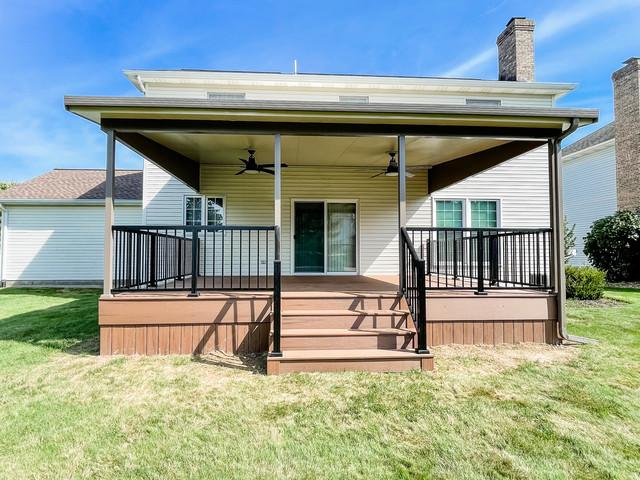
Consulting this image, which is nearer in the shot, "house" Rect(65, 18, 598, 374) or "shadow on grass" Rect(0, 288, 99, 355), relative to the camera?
"house" Rect(65, 18, 598, 374)

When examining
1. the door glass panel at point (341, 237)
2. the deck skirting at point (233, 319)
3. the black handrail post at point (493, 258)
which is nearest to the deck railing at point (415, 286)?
the deck skirting at point (233, 319)

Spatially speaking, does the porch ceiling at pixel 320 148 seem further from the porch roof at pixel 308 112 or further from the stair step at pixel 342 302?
the stair step at pixel 342 302

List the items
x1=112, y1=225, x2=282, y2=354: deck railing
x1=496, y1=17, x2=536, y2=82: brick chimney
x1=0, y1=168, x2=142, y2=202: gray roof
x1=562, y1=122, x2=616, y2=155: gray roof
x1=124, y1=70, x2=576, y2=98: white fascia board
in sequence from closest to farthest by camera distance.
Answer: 1. x1=112, y1=225, x2=282, y2=354: deck railing
2. x1=124, y1=70, x2=576, y2=98: white fascia board
3. x1=496, y1=17, x2=536, y2=82: brick chimney
4. x1=0, y1=168, x2=142, y2=202: gray roof
5. x1=562, y1=122, x2=616, y2=155: gray roof

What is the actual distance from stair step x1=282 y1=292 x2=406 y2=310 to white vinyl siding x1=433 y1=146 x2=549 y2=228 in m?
5.25

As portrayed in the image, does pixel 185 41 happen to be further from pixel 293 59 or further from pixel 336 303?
pixel 336 303

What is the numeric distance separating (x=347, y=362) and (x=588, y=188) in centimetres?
1631

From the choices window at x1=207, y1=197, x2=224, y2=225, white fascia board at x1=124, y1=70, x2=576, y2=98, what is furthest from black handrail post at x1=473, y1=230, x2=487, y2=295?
white fascia board at x1=124, y1=70, x2=576, y2=98

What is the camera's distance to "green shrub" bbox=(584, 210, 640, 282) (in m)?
10.6

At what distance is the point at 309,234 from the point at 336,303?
11.6 feet

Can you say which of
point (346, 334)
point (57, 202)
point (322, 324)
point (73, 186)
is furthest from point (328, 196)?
point (73, 186)

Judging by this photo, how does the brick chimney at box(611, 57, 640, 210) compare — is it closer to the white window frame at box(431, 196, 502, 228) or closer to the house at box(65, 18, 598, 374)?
the white window frame at box(431, 196, 502, 228)

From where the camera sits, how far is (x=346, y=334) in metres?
3.99

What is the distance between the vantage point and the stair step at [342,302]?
4.55 meters

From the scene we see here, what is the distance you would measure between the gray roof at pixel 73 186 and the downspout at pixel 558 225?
11.2 meters
